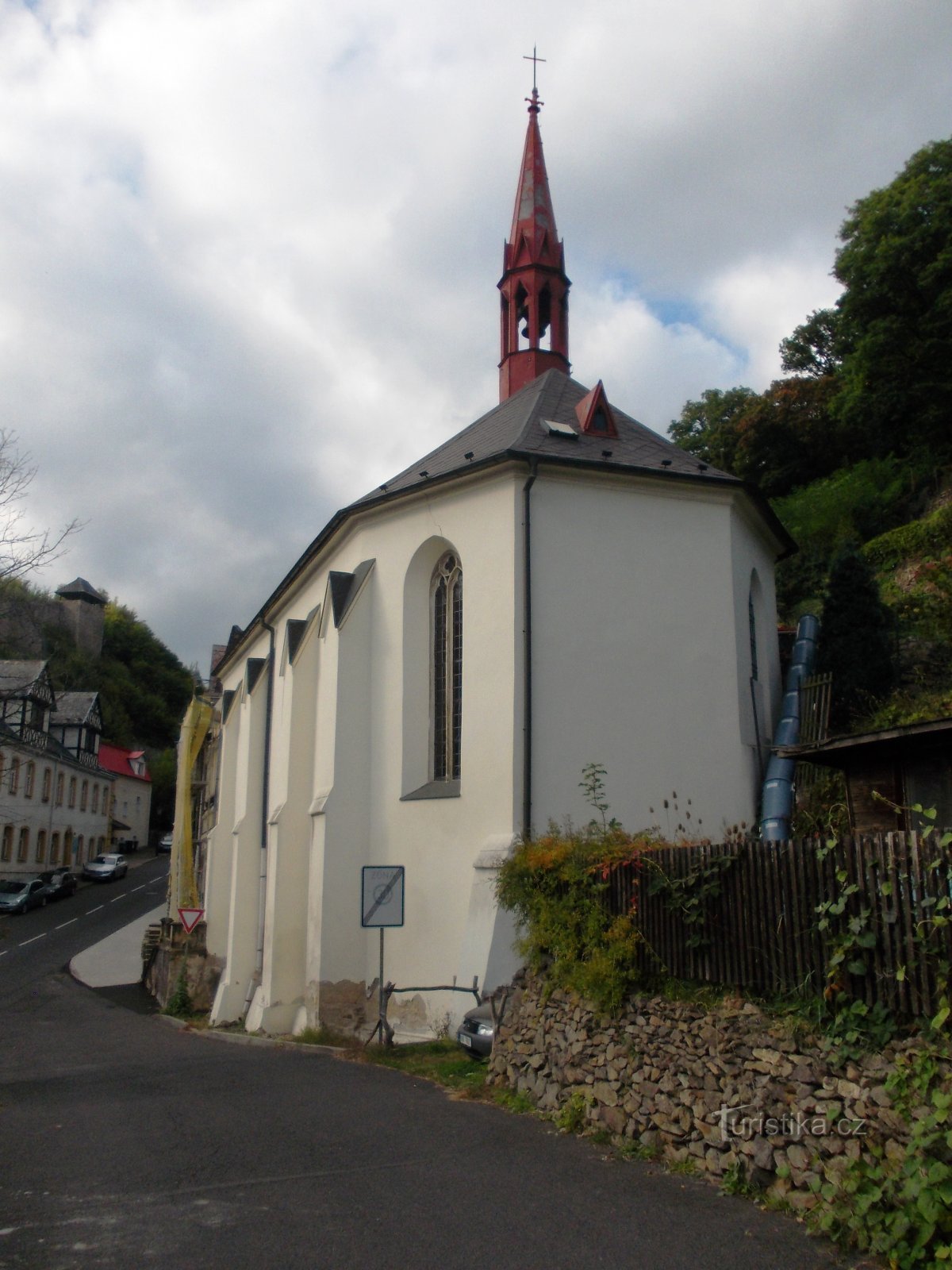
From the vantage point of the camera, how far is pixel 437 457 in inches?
687

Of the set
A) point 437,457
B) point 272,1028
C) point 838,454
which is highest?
point 838,454

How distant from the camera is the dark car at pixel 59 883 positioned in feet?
145

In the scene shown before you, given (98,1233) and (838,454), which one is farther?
(838,454)

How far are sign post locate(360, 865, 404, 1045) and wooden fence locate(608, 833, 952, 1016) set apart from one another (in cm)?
457

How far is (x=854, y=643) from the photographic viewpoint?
18.5 metres

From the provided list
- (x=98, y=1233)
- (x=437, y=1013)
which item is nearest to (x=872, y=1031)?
(x=98, y=1233)

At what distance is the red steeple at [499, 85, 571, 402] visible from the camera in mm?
20766

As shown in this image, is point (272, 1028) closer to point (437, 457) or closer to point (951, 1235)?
point (437, 457)

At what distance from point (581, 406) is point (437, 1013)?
9669mm

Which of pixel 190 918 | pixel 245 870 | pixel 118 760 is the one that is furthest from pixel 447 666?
pixel 118 760

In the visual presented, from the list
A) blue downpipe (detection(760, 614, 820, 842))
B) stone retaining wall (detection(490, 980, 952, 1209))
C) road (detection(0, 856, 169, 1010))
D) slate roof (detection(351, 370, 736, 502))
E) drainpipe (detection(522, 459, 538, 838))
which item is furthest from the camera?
road (detection(0, 856, 169, 1010))

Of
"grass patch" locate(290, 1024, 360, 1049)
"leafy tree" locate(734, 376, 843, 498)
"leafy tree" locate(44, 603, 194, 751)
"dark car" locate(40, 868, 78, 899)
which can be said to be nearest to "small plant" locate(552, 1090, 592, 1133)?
"grass patch" locate(290, 1024, 360, 1049)

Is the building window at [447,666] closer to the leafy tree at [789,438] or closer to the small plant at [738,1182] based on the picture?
the small plant at [738,1182]

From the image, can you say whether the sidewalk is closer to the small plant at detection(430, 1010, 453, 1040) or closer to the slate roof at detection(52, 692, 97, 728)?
the small plant at detection(430, 1010, 453, 1040)
